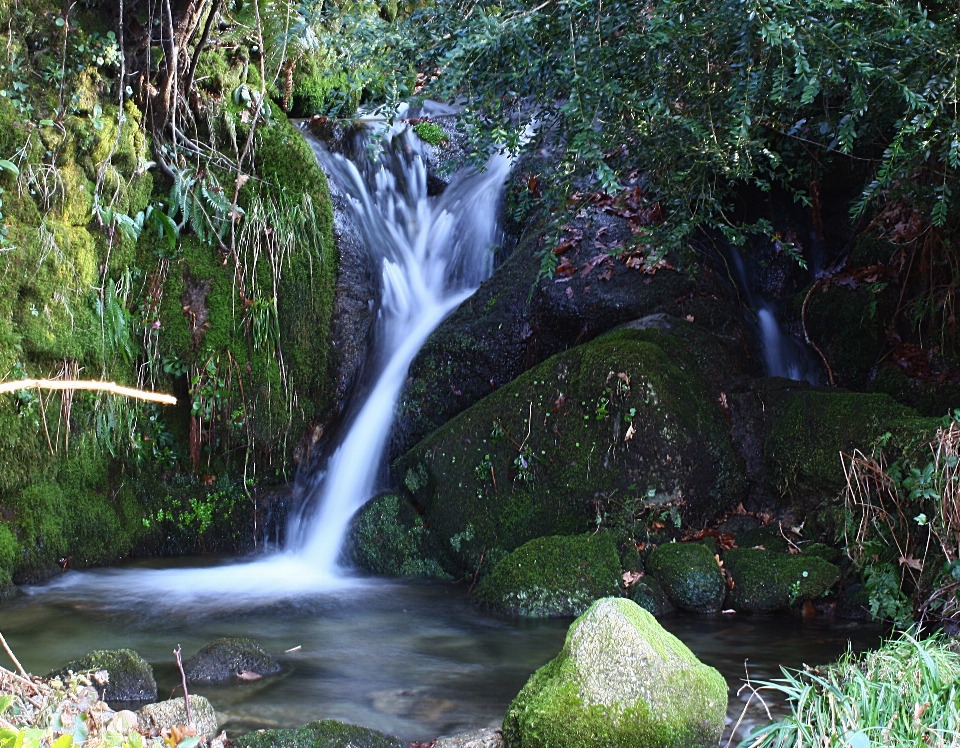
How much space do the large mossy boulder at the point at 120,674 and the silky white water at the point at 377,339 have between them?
5.67ft

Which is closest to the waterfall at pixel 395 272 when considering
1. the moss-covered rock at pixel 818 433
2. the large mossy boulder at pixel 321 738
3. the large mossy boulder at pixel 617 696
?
the moss-covered rock at pixel 818 433

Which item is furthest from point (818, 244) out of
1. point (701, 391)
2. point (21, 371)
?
point (21, 371)

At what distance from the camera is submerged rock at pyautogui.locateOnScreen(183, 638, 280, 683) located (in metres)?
4.43

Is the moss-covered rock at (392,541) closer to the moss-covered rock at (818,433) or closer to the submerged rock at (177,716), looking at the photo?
the moss-covered rock at (818,433)

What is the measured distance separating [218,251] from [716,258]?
4.72 meters

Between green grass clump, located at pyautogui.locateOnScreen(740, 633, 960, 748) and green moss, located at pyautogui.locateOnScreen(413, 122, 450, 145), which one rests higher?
green moss, located at pyautogui.locateOnScreen(413, 122, 450, 145)

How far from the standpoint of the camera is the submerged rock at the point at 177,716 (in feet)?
12.0

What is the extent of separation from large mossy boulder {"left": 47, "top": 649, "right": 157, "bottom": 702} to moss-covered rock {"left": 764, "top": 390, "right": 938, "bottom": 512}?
4.45 meters

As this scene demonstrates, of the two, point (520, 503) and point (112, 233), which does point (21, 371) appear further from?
point (520, 503)

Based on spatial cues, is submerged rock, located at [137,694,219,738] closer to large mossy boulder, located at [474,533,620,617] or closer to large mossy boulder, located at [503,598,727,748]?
large mossy boulder, located at [503,598,727,748]

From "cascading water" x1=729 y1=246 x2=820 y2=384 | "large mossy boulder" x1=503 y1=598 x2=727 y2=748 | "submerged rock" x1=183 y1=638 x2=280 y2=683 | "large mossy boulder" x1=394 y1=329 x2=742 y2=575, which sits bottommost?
"submerged rock" x1=183 y1=638 x2=280 y2=683

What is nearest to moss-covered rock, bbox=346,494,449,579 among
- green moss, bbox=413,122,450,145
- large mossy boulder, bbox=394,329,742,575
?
large mossy boulder, bbox=394,329,742,575

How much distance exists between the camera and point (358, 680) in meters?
4.57

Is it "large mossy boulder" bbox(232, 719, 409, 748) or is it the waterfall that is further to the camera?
the waterfall
